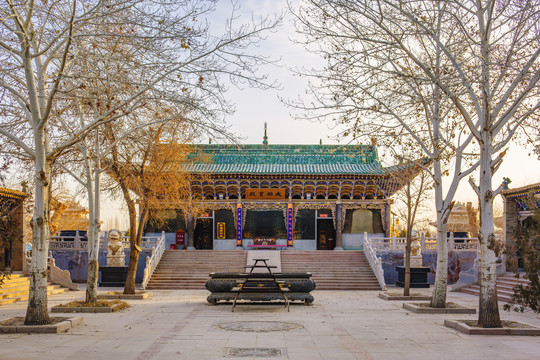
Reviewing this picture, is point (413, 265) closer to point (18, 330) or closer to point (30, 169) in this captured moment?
point (30, 169)

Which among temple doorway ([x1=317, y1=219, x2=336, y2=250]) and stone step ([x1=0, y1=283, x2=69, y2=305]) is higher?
temple doorway ([x1=317, y1=219, x2=336, y2=250])

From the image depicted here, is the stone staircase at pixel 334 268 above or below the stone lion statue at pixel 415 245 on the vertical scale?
below

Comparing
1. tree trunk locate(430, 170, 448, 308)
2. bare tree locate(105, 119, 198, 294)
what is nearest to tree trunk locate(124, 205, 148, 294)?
bare tree locate(105, 119, 198, 294)

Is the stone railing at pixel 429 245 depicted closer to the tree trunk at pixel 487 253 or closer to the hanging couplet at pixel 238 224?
the hanging couplet at pixel 238 224

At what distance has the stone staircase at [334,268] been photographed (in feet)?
77.1

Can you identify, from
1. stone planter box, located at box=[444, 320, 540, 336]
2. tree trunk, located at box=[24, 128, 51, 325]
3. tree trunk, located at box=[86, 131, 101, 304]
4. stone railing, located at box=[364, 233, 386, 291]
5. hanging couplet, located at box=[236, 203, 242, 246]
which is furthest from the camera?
hanging couplet, located at box=[236, 203, 242, 246]

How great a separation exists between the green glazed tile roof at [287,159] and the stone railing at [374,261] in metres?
6.17

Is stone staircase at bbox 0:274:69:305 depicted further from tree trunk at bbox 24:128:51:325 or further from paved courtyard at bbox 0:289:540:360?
tree trunk at bbox 24:128:51:325

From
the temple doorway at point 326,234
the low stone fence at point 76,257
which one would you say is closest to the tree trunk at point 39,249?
the low stone fence at point 76,257

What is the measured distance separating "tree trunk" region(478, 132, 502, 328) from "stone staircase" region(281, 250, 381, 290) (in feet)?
41.8

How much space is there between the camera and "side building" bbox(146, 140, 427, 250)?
31438 millimetres

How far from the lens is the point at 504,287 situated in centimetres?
1934

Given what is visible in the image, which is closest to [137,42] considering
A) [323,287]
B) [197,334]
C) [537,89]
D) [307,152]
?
[197,334]

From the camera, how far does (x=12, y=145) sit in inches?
575
